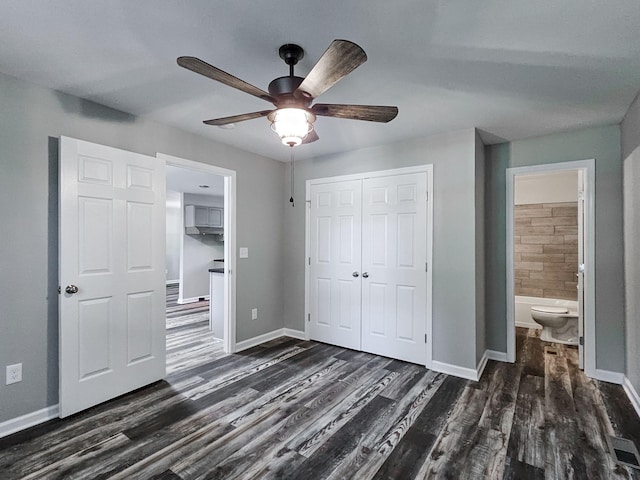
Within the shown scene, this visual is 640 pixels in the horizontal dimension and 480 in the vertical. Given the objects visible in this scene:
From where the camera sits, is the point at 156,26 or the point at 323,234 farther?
the point at 323,234

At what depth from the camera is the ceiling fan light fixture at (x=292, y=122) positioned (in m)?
1.77

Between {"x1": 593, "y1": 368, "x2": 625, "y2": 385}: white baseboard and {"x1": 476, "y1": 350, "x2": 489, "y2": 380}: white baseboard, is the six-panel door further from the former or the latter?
{"x1": 593, "y1": 368, "x2": 625, "y2": 385}: white baseboard

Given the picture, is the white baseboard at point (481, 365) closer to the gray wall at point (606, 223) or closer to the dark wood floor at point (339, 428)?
the dark wood floor at point (339, 428)

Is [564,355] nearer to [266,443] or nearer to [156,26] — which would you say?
[266,443]

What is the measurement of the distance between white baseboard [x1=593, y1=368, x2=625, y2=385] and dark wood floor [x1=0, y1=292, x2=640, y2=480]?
0.34 feet

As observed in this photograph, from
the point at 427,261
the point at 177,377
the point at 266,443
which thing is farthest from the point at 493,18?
the point at 177,377

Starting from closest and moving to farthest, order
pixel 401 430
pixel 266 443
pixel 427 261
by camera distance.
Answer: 1. pixel 266 443
2. pixel 401 430
3. pixel 427 261

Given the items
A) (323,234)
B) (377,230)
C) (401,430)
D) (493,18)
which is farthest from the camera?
(323,234)

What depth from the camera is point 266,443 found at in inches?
82.7

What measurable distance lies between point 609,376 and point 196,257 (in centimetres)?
730

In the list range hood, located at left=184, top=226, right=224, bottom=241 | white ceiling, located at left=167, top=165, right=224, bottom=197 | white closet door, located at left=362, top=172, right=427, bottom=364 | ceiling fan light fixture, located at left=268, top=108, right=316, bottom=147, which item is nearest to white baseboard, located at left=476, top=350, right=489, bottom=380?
white closet door, located at left=362, top=172, right=427, bottom=364

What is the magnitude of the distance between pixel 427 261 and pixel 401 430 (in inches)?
65.5

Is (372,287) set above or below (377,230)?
below

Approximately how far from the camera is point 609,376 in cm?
304
